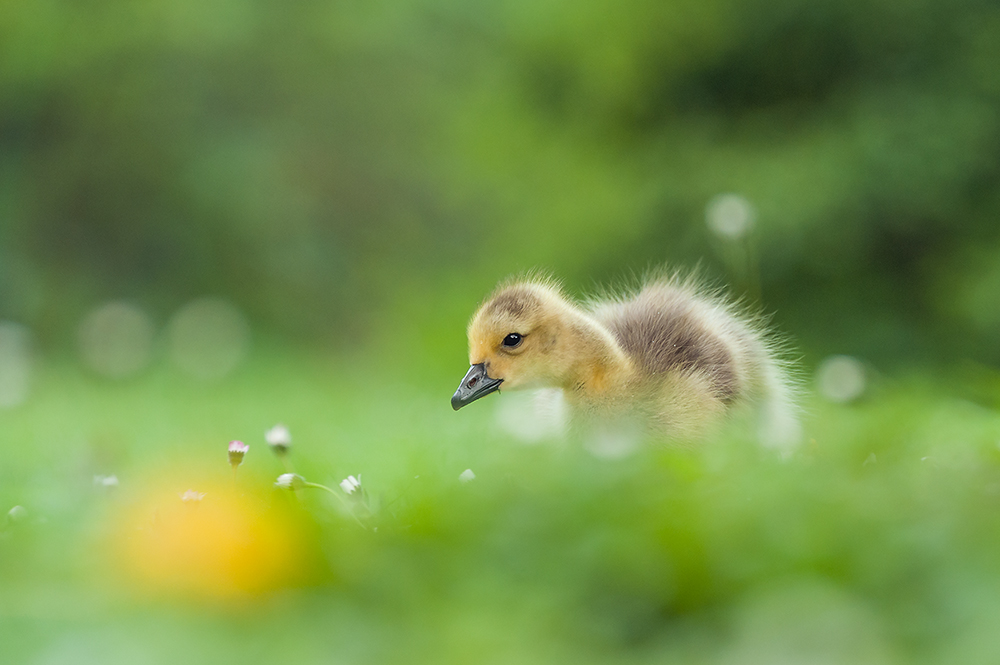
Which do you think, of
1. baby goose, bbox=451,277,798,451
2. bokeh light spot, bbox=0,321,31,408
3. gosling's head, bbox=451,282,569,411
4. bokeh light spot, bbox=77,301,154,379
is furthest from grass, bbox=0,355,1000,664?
bokeh light spot, bbox=77,301,154,379

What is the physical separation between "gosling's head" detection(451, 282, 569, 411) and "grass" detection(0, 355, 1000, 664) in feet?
2.75

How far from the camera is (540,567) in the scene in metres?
1.74

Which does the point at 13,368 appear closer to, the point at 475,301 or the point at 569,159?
the point at 475,301

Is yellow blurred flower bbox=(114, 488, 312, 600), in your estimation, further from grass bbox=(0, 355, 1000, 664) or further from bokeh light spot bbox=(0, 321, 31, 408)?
bokeh light spot bbox=(0, 321, 31, 408)

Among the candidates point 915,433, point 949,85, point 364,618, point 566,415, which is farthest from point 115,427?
point 949,85

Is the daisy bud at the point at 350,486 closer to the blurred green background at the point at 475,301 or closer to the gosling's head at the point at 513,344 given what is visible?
the blurred green background at the point at 475,301

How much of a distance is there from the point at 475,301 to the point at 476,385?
21.1ft

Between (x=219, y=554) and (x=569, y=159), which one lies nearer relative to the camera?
(x=219, y=554)

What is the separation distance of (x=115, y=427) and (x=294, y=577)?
4.69m

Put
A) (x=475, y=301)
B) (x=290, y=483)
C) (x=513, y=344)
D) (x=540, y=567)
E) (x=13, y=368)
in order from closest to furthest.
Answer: (x=540, y=567), (x=290, y=483), (x=513, y=344), (x=13, y=368), (x=475, y=301)

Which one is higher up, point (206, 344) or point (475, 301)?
point (475, 301)

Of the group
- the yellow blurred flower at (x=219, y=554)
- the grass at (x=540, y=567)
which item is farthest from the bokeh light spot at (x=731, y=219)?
→ the yellow blurred flower at (x=219, y=554)

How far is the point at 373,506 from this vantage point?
97.7 inches

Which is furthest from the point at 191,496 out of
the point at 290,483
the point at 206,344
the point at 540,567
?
the point at 206,344
